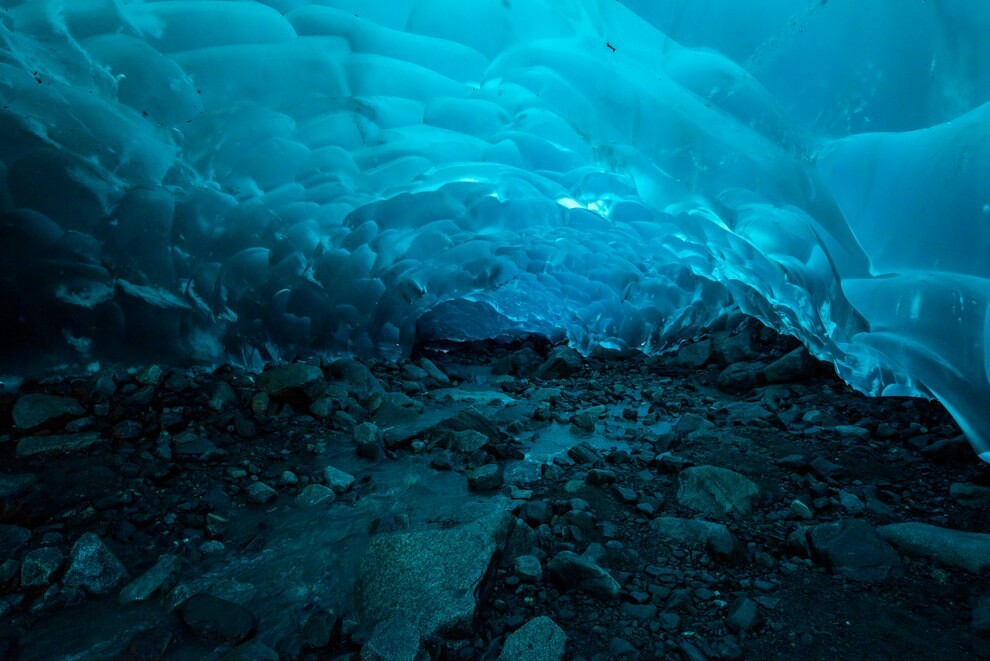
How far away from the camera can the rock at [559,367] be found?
5797 mm

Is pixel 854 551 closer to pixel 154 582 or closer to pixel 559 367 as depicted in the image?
pixel 154 582

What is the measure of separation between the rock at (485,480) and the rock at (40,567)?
1.67m

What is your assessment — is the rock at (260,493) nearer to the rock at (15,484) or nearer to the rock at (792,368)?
the rock at (15,484)

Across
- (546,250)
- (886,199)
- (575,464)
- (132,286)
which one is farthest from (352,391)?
(886,199)

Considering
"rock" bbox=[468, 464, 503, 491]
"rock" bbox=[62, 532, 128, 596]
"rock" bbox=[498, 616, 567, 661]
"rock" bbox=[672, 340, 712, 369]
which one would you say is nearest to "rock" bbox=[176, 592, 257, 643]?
"rock" bbox=[62, 532, 128, 596]

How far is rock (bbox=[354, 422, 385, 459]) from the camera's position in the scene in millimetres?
3008

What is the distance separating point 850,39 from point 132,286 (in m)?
4.51

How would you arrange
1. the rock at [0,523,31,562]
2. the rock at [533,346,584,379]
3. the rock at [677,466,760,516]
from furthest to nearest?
the rock at [533,346,584,379] → the rock at [677,466,760,516] → the rock at [0,523,31,562]

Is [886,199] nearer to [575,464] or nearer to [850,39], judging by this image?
[850,39]

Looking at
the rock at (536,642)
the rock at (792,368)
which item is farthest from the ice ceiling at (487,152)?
the rock at (536,642)

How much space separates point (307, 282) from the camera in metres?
4.45

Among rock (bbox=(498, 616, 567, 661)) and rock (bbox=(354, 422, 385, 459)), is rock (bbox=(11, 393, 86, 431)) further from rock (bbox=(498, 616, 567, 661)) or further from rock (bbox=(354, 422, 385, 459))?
rock (bbox=(498, 616, 567, 661))

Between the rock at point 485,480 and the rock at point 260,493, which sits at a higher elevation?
the rock at point 485,480

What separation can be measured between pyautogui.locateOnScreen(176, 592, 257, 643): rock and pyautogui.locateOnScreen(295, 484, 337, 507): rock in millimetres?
733
